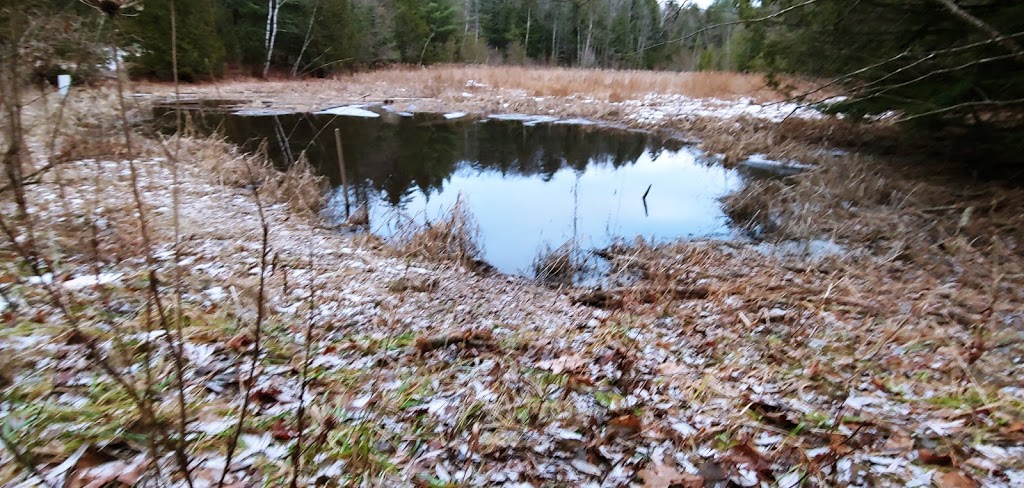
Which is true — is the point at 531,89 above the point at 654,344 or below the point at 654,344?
above

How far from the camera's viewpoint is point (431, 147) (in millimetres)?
13078

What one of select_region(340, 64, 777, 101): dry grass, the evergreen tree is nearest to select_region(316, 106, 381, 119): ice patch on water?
select_region(340, 64, 777, 101): dry grass

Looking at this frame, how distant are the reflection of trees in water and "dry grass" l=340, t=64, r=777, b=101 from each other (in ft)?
19.5

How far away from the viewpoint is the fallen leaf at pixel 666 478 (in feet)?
7.04

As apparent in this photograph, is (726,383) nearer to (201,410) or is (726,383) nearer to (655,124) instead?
(201,410)

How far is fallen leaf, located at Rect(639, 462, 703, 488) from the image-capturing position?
214 cm

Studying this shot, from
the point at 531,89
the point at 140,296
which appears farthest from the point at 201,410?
the point at 531,89

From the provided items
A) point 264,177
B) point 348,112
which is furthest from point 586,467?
point 348,112

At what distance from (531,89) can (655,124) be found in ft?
24.6

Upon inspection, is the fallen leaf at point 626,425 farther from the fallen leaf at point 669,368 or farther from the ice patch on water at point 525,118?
the ice patch on water at point 525,118

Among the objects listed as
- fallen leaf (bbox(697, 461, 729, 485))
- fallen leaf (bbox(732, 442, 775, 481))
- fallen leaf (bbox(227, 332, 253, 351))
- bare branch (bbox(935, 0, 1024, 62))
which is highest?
bare branch (bbox(935, 0, 1024, 62))

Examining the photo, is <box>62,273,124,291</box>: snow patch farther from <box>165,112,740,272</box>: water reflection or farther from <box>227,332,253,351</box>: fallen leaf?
<box>165,112,740,272</box>: water reflection

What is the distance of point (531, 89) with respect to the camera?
22344mm

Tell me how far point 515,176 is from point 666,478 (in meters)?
9.17
